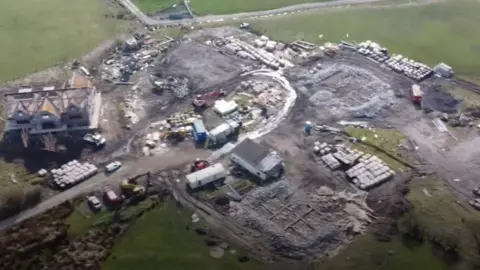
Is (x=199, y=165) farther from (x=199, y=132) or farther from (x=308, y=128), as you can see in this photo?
(x=308, y=128)

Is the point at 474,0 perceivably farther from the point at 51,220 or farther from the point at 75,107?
the point at 51,220

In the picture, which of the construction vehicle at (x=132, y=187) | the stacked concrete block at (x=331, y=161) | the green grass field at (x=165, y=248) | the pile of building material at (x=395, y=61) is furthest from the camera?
the pile of building material at (x=395, y=61)

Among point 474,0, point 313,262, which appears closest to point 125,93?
point 313,262

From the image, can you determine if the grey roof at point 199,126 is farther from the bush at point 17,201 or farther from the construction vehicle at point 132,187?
the bush at point 17,201

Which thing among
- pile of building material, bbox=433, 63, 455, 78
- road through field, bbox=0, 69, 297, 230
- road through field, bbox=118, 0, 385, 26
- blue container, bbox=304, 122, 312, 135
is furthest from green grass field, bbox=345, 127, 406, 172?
road through field, bbox=118, 0, 385, 26

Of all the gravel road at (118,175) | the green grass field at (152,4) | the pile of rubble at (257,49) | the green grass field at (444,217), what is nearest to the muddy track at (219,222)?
the gravel road at (118,175)

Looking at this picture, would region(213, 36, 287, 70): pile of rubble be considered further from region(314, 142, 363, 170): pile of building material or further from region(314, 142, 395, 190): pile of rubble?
region(314, 142, 395, 190): pile of rubble
